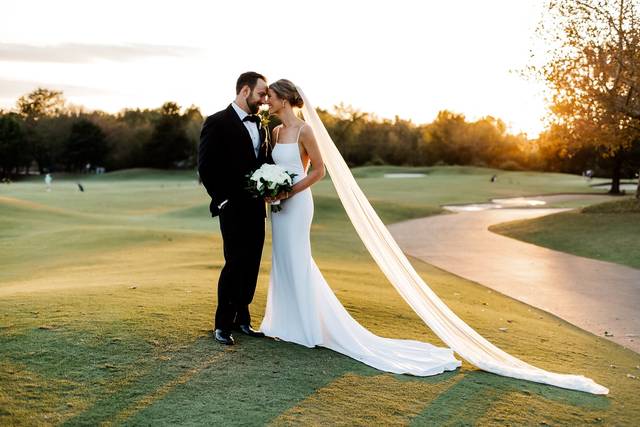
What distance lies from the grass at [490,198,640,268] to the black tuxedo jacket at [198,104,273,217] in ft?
48.1

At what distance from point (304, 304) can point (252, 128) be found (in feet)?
6.53

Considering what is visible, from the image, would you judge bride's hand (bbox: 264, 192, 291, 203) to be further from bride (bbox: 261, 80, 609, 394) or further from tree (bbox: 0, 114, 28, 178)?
tree (bbox: 0, 114, 28, 178)

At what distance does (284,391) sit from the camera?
6.19m

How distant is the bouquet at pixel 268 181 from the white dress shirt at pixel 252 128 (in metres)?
0.47

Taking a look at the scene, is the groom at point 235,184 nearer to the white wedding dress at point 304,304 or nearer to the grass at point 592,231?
the white wedding dress at point 304,304

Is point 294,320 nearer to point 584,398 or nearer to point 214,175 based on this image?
point 214,175

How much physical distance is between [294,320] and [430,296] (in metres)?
1.51

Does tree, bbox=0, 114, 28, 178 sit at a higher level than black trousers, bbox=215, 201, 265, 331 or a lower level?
higher

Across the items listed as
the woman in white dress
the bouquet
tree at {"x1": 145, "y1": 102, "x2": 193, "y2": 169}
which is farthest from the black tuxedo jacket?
tree at {"x1": 145, "y1": 102, "x2": 193, "y2": 169}

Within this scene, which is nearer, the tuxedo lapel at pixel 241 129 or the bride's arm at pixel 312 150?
the tuxedo lapel at pixel 241 129

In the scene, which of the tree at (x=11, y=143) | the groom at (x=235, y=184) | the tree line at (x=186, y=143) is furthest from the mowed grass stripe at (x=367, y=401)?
the tree at (x=11, y=143)

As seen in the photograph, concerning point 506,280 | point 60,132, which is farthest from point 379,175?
point 506,280

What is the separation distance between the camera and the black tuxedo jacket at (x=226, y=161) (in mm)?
7293

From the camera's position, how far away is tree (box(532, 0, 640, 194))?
25.7m
